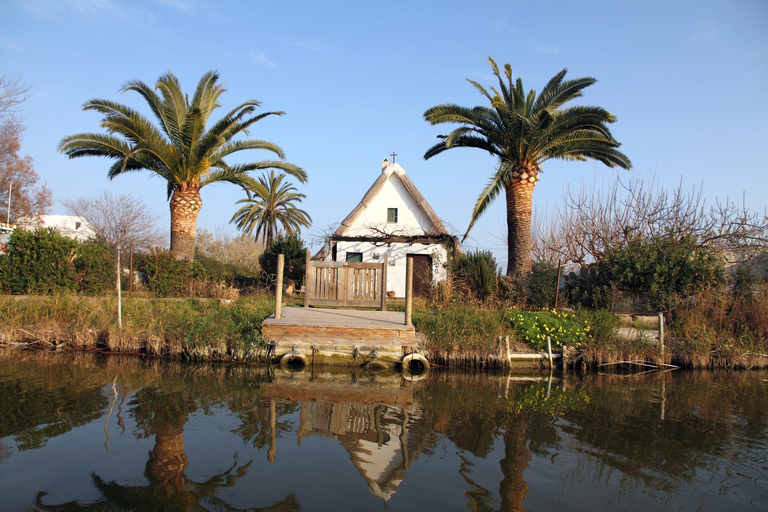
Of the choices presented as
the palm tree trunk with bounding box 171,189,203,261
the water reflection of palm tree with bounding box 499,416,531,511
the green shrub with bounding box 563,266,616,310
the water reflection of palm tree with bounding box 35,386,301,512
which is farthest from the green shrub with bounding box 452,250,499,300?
the water reflection of palm tree with bounding box 35,386,301,512

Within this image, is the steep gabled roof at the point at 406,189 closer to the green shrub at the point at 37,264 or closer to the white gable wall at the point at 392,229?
the white gable wall at the point at 392,229

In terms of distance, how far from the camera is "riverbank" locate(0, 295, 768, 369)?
470 inches

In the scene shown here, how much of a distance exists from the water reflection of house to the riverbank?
2.26m

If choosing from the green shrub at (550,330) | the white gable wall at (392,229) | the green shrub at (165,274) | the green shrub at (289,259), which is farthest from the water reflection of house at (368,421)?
the green shrub at (289,259)

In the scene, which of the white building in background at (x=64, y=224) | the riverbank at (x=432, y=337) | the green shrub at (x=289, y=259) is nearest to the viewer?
the riverbank at (x=432, y=337)

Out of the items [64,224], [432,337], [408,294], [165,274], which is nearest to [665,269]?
[432,337]

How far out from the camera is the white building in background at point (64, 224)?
3448cm

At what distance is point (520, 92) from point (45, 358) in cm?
1505

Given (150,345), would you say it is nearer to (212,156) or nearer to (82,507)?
(82,507)

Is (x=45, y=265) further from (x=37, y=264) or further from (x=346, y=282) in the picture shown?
(x=346, y=282)

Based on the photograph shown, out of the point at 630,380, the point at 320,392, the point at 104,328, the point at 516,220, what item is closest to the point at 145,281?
the point at 104,328

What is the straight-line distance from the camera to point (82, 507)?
4.92 meters

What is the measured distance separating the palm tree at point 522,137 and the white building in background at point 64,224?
26828 millimetres

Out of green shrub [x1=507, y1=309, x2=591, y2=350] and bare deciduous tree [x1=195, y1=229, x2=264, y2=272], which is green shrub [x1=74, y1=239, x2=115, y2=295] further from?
bare deciduous tree [x1=195, y1=229, x2=264, y2=272]
